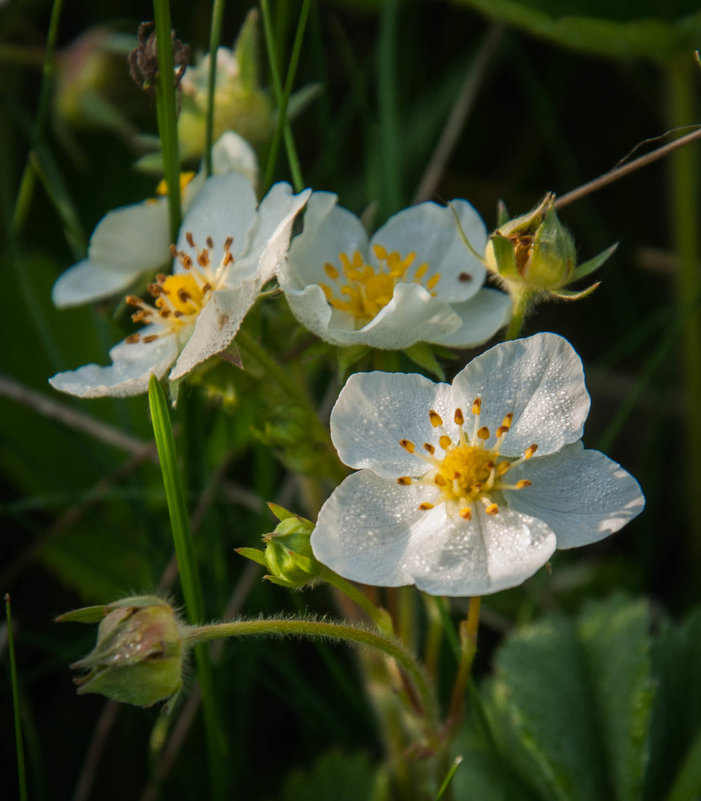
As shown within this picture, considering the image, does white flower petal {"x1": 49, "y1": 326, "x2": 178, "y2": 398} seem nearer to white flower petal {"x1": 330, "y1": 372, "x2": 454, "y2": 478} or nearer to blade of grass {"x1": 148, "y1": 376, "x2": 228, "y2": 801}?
blade of grass {"x1": 148, "y1": 376, "x2": 228, "y2": 801}

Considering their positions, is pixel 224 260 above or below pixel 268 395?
above

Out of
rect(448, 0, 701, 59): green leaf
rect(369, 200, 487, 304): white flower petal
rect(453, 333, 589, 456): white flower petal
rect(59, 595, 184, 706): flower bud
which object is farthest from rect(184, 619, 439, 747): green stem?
rect(448, 0, 701, 59): green leaf

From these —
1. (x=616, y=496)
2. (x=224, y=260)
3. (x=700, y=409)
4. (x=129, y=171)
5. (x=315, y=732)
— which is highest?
(x=224, y=260)

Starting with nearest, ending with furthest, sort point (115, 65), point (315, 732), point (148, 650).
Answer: point (148, 650), point (315, 732), point (115, 65)

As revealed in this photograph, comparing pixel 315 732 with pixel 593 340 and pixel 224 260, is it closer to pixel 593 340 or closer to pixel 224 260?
pixel 224 260

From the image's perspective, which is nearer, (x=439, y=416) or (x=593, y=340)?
(x=439, y=416)

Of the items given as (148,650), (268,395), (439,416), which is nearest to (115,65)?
(268,395)
